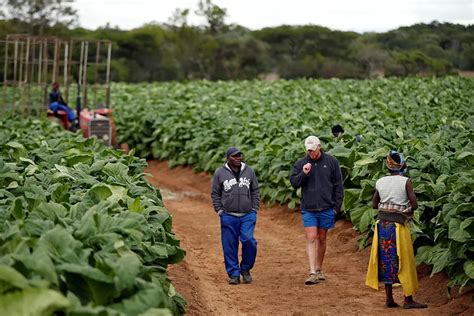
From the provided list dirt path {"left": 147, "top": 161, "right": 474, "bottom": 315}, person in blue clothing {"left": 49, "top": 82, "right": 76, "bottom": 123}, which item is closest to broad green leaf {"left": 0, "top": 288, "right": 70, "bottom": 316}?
dirt path {"left": 147, "top": 161, "right": 474, "bottom": 315}

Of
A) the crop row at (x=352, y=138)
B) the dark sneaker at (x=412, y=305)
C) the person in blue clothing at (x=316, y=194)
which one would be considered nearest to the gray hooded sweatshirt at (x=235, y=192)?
the person in blue clothing at (x=316, y=194)

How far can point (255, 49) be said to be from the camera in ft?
222

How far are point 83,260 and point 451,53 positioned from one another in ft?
160

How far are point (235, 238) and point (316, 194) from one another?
43.3 inches

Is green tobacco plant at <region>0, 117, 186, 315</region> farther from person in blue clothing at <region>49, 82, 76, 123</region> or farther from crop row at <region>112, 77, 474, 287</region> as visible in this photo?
person in blue clothing at <region>49, 82, 76, 123</region>

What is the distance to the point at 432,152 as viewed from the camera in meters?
11.9

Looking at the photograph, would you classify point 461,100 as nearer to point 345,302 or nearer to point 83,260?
point 345,302

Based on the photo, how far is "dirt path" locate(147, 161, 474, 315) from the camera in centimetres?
994

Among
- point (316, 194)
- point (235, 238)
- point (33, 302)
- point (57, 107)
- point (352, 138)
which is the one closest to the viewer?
point (33, 302)

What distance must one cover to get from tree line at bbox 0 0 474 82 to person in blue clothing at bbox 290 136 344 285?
4000 centimetres

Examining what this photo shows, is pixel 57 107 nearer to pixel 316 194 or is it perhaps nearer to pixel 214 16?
pixel 316 194

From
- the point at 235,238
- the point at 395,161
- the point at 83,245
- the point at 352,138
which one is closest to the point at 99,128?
the point at 352,138

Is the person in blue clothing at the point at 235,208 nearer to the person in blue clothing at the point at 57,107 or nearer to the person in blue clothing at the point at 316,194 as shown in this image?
the person in blue clothing at the point at 316,194

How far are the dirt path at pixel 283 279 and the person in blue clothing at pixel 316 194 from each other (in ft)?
1.50
